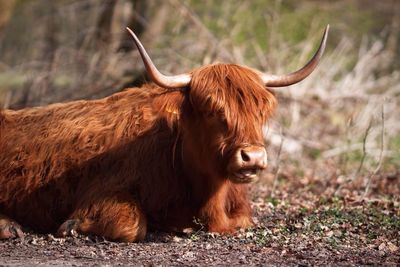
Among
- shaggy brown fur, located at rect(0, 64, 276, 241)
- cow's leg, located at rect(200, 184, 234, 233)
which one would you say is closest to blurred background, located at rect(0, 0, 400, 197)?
cow's leg, located at rect(200, 184, 234, 233)

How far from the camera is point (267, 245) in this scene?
566 centimetres

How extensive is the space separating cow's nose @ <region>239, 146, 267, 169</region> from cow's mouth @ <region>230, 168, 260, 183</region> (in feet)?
0.21

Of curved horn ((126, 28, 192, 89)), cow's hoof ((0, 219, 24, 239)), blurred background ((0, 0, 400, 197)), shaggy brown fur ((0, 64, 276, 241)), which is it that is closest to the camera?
curved horn ((126, 28, 192, 89))

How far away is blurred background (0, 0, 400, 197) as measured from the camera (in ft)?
34.5

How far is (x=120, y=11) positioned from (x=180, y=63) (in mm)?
3107

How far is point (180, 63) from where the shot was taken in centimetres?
1186

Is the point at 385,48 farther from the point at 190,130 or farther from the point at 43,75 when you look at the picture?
the point at 190,130

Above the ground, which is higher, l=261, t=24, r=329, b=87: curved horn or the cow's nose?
l=261, t=24, r=329, b=87: curved horn

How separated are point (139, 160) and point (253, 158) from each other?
1.27 metres

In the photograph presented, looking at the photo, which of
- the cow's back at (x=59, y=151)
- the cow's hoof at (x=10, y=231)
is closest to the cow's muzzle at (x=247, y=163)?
the cow's back at (x=59, y=151)

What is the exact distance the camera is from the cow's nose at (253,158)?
523 centimetres

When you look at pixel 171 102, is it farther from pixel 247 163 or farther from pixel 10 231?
pixel 10 231

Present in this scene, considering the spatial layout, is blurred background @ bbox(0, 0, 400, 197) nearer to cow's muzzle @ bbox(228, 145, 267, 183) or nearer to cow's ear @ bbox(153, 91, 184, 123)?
cow's ear @ bbox(153, 91, 184, 123)

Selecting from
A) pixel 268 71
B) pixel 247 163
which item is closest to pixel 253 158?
pixel 247 163
